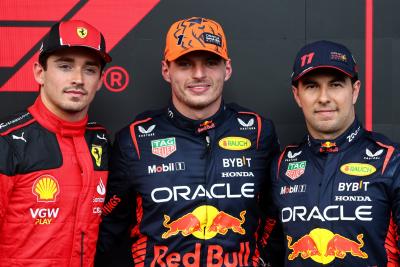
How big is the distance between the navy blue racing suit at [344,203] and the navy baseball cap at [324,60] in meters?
0.23

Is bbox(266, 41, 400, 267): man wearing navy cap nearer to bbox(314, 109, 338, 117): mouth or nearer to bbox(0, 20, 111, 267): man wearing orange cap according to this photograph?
bbox(314, 109, 338, 117): mouth

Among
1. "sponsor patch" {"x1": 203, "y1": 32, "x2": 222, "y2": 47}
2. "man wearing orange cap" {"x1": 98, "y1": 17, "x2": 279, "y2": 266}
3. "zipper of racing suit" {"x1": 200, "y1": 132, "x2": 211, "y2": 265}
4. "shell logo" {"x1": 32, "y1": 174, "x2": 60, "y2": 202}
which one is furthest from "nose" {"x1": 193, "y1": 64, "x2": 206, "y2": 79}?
"shell logo" {"x1": 32, "y1": 174, "x2": 60, "y2": 202}

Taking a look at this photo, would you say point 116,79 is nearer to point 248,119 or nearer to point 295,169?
point 248,119

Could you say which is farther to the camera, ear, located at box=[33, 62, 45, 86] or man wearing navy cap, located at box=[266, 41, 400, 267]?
ear, located at box=[33, 62, 45, 86]

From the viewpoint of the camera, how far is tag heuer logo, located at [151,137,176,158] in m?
2.42

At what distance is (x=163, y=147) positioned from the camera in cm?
244

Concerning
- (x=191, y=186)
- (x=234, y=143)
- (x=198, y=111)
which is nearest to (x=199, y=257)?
(x=191, y=186)

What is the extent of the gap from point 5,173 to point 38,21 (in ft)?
3.30

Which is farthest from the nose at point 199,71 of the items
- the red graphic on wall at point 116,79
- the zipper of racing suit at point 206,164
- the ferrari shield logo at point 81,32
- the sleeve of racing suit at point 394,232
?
the sleeve of racing suit at point 394,232

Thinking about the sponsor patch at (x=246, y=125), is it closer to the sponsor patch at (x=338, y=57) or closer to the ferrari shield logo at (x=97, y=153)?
the sponsor patch at (x=338, y=57)

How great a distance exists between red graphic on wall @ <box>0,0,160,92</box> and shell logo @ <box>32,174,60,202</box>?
79cm

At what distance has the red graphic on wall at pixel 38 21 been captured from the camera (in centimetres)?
283

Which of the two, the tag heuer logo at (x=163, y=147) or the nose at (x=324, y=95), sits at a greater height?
the nose at (x=324, y=95)

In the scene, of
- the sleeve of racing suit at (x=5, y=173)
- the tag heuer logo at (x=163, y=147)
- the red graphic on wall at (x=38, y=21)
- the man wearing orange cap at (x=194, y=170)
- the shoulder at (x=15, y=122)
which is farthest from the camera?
the red graphic on wall at (x=38, y=21)
